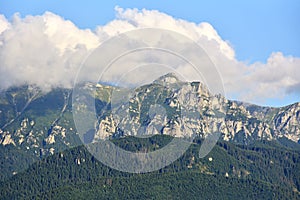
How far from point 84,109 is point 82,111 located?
1.02m

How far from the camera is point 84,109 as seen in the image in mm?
140000

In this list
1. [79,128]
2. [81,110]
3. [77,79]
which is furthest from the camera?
[81,110]

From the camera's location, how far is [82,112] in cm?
14062

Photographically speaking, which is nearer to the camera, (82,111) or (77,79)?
(77,79)

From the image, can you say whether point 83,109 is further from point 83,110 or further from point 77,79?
point 77,79

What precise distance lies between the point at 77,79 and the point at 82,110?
30.2 metres

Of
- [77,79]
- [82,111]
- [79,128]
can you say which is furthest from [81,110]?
[77,79]

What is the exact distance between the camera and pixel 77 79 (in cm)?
11044

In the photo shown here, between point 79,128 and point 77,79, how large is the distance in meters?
13.4

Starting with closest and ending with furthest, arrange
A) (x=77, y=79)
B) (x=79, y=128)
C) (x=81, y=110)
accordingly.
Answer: (x=77, y=79) → (x=79, y=128) → (x=81, y=110)

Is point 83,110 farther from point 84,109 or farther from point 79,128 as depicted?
point 79,128

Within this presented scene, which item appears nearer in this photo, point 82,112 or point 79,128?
point 79,128

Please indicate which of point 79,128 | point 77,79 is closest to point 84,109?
point 79,128

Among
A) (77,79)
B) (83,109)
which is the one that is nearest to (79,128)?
(77,79)
